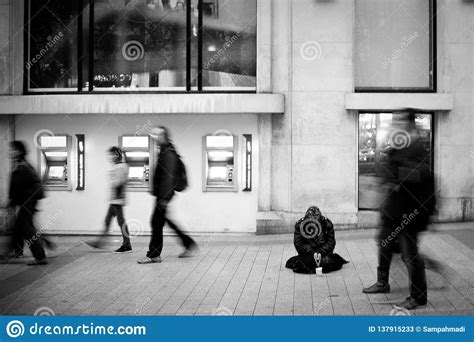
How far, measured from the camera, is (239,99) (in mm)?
11758

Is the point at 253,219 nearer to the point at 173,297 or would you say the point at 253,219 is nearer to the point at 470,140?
the point at 470,140

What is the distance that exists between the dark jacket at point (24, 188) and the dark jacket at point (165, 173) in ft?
5.49

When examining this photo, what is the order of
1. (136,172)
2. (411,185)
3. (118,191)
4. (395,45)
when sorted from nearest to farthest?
1. (411,185)
2. (118,191)
3. (395,45)
4. (136,172)

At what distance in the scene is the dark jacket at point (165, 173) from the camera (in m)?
9.26

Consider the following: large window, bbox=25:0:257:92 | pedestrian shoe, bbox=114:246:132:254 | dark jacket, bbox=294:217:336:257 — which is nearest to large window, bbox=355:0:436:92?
large window, bbox=25:0:257:92

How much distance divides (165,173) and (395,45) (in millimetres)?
5416

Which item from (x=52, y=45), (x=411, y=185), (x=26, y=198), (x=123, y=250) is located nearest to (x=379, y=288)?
Result: (x=411, y=185)

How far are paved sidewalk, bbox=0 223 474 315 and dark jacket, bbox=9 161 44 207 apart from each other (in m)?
0.88

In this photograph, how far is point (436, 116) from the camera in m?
12.1

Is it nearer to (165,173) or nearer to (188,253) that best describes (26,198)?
(165,173)

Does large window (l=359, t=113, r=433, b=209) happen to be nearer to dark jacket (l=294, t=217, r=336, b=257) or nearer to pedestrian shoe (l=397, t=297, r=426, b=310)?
dark jacket (l=294, t=217, r=336, b=257)

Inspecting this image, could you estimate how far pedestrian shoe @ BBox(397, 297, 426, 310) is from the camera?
6438mm

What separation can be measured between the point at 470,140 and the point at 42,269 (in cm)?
776

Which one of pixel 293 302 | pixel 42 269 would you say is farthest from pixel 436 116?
pixel 42 269
